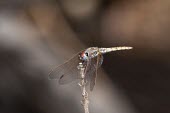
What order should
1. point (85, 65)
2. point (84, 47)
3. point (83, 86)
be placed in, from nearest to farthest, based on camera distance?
point (83, 86) < point (85, 65) < point (84, 47)

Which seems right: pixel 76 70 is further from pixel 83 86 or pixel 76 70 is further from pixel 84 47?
pixel 84 47

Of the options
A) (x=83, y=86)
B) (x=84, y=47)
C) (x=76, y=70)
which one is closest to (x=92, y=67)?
(x=76, y=70)

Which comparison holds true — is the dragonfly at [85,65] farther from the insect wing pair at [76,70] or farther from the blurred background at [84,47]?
the blurred background at [84,47]

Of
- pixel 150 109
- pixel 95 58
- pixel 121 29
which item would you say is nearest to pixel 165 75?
pixel 150 109

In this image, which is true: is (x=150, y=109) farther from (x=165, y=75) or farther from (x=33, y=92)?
(x=33, y=92)

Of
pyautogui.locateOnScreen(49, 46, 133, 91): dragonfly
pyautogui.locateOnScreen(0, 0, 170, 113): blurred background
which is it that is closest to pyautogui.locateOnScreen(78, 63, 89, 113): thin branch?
pyautogui.locateOnScreen(49, 46, 133, 91): dragonfly

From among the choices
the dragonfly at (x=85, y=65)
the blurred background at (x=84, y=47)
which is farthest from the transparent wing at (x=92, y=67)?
the blurred background at (x=84, y=47)
